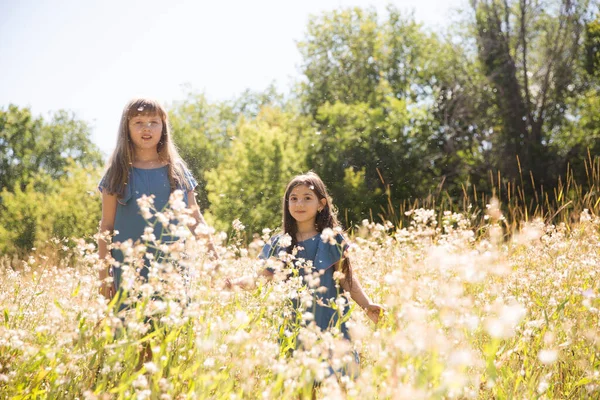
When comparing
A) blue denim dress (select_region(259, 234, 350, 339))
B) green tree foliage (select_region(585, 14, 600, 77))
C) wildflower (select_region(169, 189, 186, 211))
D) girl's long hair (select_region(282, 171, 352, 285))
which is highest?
green tree foliage (select_region(585, 14, 600, 77))

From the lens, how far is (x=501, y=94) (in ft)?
65.1

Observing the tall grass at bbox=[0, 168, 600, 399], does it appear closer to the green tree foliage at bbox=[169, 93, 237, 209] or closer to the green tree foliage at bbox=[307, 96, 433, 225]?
the green tree foliage at bbox=[307, 96, 433, 225]

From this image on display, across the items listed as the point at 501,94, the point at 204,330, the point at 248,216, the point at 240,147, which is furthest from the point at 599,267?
the point at 501,94

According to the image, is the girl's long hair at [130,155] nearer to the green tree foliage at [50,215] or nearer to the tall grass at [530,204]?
the tall grass at [530,204]

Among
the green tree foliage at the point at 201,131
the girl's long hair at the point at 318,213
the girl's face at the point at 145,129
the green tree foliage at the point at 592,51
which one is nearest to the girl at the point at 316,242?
the girl's long hair at the point at 318,213

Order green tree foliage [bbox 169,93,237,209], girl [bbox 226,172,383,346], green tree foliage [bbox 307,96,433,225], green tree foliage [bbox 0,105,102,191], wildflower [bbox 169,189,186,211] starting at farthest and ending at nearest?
green tree foliage [bbox 0,105,102,191] < green tree foliage [bbox 169,93,237,209] < green tree foliage [bbox 307,96,433,225] < girl [bbox 226,172,383,346] < wildflower [bbox 169,189,186,211]

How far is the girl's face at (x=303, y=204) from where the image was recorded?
3.60 metres

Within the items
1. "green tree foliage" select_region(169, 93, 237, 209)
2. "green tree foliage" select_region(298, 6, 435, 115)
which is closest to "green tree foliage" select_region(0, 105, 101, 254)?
"green tree foliage" select_region(169, 93, 237, 209)

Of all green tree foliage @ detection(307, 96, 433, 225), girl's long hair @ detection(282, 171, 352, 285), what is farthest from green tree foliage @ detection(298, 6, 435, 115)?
girl's long hair @ detection(282, 171, 352, 285)

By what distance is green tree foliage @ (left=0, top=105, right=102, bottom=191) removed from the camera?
34.8 m

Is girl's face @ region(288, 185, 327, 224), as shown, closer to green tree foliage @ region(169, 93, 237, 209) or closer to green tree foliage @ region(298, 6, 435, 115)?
green tree foliage @ region(169, 93, 237, 209)

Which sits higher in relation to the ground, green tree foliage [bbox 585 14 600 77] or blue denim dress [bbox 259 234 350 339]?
green tree foliage [bbox 585 14 600 77]

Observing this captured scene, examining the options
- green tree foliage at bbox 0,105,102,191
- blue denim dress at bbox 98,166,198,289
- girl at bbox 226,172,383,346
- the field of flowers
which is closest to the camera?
the field of flowers

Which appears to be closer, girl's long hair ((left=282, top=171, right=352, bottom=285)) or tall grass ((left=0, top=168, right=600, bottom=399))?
tall grass ((left=0, top=168, right=600, bottom=399))
